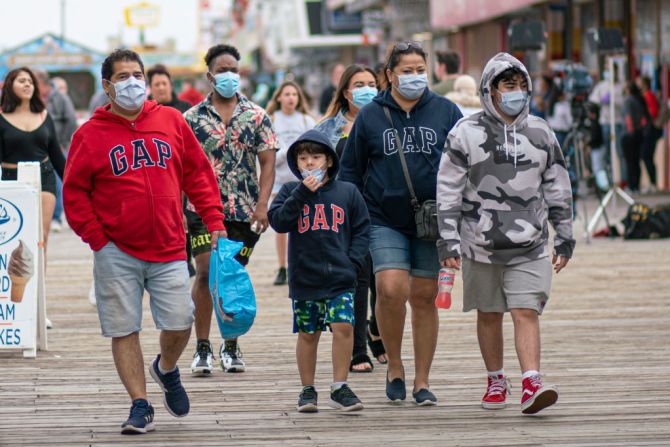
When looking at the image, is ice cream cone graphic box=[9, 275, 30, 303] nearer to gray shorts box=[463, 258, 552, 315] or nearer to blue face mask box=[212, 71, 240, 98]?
blue face mask box=[212, 71, 240, 98]

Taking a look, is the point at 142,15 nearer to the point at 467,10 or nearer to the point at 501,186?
the point at 467,10

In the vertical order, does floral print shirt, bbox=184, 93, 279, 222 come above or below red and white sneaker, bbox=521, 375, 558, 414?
above

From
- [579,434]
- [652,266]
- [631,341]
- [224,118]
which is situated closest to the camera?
[579,434]

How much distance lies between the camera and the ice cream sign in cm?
1009

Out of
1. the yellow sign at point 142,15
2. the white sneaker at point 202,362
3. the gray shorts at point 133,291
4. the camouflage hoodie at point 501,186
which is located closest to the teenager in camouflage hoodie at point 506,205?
the camouflage hoodie at point 501,186

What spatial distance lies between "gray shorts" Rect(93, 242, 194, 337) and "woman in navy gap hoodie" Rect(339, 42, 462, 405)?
1.23 m

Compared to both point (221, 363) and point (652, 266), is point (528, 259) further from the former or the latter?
point (652, 266)

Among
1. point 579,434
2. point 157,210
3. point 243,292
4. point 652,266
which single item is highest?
point 157,210

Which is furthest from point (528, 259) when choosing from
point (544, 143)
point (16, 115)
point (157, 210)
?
point (16, 115)

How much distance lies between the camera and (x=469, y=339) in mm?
10711

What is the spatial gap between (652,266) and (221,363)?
7.24 meters

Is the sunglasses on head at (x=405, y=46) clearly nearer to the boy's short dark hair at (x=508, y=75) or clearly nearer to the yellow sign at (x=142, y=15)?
the boy's short dark hair at (x=508, y=75)

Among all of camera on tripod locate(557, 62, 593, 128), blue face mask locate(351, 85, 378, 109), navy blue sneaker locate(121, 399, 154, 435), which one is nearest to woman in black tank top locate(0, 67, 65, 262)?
blue face mask locate(351, 85, 378, 109)

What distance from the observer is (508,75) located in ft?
25.2
